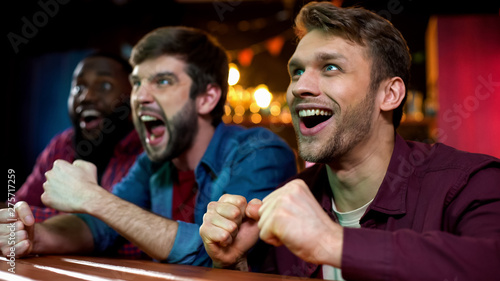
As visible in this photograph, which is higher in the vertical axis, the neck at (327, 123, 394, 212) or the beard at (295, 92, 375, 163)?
the beard at (295, 92, 375, 163)

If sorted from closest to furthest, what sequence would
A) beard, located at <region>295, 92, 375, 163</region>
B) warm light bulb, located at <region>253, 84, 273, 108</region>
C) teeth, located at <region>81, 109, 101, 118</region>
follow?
beard, located at <region>295, 92, 375, 163</region> → teeth, located at <region>81, 109, 101, 118</region> → warm light bulb, located at <region>253, 84, 273, 108</region>

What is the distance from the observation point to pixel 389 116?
1356mm

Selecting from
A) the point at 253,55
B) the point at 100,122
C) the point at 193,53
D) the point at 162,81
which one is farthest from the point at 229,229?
the point at 253,55

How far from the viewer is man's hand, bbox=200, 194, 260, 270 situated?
43.2 inches

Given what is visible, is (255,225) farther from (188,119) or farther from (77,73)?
(77,73)

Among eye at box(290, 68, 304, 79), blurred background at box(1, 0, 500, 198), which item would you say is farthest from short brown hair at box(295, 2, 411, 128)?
blurred background at box(1, 0, 500, 198)

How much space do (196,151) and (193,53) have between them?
17.6 inches

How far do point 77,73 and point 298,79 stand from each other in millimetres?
1552

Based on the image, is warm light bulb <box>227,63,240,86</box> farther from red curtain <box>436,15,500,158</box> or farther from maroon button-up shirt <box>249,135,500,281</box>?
maroon button-up shirt <box>249,135,500,281</box>

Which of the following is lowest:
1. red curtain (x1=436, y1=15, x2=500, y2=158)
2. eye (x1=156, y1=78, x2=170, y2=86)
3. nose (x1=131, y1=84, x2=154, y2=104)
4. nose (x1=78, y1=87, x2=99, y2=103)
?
red curtain (x1=436, y1=15, x2=500, y2=158)

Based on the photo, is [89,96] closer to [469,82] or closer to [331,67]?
[331,67]

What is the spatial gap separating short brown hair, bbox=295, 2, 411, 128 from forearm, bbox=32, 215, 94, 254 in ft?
3.66

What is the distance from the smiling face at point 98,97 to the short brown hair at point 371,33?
133 cm

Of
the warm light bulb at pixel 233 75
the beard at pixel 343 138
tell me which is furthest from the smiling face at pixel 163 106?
the warm light bulb at pixel 233 75
